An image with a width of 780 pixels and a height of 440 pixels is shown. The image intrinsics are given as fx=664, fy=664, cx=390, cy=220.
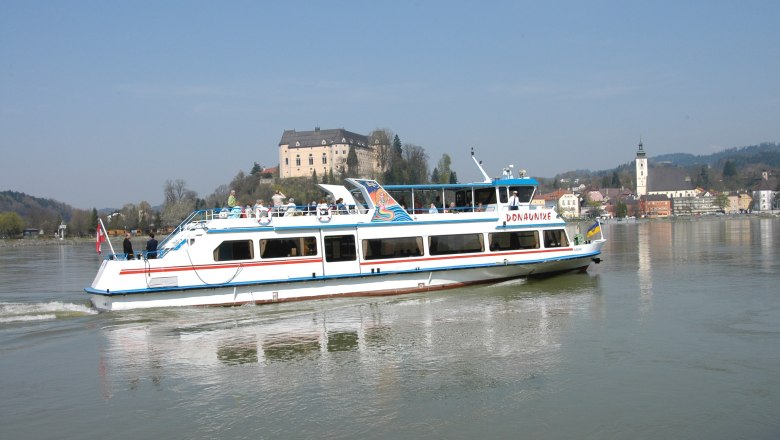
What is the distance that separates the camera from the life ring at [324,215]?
70.2 ft

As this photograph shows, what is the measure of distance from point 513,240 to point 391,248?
4.68 meters

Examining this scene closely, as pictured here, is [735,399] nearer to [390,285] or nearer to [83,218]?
[390,285]

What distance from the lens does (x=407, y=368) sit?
1338 cm

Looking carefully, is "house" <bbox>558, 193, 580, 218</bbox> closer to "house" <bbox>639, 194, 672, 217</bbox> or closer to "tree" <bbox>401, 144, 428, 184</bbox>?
"house" <bbox>639, 194, 672, 217</bbox>

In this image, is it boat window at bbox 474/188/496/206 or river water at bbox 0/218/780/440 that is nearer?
river water at bbox 0/218/780/440

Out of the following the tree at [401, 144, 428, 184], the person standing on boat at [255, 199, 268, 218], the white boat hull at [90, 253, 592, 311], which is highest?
the tree at [401, 144, 428, 184]

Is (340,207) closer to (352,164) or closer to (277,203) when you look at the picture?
(277,203)

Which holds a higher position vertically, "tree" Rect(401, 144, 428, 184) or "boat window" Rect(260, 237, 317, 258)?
"tree" Rect(401, 144, 428, 184)

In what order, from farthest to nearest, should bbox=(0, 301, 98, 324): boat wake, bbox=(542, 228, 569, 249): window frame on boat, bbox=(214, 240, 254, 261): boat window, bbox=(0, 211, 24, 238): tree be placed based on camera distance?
bbox=(0, 211, 24, 238): tree < bbox=(542, 228, 569, 249): window frame on boat < bbox=(214, 240, 254, 261): boat window < bbox=(0, 301, 98, 324): boat wake

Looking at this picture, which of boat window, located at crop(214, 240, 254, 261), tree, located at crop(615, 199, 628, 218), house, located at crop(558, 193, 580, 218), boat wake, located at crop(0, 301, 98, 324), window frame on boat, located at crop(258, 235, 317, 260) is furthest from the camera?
house, located at crop(558, 193, 580, 218)

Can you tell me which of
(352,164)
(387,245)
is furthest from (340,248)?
(352,164)

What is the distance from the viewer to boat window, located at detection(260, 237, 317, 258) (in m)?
20.7

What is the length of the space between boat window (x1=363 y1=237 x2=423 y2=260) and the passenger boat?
0.03m

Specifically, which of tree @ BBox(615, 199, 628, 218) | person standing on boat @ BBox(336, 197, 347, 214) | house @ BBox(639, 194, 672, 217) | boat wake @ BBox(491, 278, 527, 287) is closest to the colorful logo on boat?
person standing on boat @ BBox(336, 197, 347, 214)
